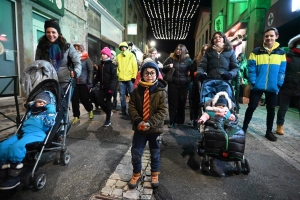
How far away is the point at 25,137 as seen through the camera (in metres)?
2.39

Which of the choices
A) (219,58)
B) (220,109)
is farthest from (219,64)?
(220,109)

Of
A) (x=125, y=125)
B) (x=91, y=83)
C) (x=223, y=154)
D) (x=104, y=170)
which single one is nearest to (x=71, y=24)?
(x=91, y=83)

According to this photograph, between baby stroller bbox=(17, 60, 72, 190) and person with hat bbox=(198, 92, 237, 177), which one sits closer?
baby stroller bbox=(17, 60, 72, 190)

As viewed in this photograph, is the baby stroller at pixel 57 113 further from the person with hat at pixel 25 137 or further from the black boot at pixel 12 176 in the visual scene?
the black boot at pixel 12 176

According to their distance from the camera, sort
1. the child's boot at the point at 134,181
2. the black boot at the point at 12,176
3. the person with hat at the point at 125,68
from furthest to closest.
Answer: the person with hat at the point at 125,68, the child's boot at the point at 134,181, the black boot at the point at 12,176

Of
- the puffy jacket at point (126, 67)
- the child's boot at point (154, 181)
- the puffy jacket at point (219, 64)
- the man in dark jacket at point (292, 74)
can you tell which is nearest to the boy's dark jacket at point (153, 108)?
the child's boot at point (154, 181)

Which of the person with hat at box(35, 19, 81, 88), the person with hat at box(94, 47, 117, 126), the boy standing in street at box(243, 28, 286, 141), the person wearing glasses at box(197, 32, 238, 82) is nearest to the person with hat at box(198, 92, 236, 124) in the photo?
the person wearing glasses at box(197, 32, 238, 82)

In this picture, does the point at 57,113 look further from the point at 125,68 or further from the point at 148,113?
the point at 125,68

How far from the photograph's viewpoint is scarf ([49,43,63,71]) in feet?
11.3

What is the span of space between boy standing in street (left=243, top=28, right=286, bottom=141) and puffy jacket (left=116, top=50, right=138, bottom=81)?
326cm

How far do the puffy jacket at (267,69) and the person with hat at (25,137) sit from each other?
3.83 metres

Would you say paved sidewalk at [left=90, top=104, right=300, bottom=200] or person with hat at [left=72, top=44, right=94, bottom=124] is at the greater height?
person with hat at [left=72, top=44, right=94, bottom=124]

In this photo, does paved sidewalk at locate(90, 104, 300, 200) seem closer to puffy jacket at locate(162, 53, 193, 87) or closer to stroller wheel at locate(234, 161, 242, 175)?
stroller wheel at locate(234, 161, 242, 175)

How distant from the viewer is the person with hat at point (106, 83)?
5.16 m
